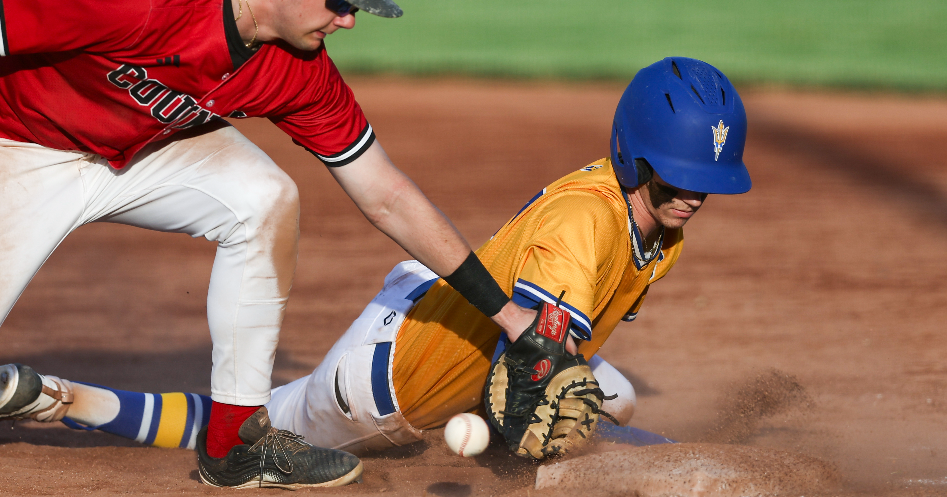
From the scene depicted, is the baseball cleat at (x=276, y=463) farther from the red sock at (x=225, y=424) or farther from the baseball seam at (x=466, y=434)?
the baseball seam at (x=466, y=434)

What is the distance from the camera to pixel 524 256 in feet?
8.93

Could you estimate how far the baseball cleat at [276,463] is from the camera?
112 inches

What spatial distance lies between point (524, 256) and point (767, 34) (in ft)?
40.4

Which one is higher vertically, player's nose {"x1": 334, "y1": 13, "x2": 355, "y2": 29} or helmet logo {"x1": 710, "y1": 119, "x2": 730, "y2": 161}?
player's nose {"x1": 334, "y1": 13, "x2": 355, "y2": 29}

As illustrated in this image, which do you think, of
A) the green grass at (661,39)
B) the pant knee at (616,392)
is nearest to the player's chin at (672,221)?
the pant knee at (616,392)

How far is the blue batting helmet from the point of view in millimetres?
2865

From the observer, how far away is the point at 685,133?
2863mm

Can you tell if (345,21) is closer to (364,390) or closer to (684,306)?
(364,390)

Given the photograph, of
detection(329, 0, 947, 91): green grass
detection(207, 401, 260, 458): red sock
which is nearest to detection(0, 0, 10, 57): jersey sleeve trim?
detection(207, 401, 260, 458): red sock

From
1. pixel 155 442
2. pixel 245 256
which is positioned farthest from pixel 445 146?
pixel 245 256

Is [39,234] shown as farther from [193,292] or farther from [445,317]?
[193,292]

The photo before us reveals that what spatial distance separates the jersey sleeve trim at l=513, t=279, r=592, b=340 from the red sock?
0.95m

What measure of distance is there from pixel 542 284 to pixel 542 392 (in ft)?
1.02

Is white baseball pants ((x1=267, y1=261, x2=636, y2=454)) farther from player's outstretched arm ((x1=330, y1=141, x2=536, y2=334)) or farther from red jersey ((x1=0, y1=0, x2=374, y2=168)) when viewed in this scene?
red jersey ((x1=0, y1=0, x2=374, y2=168))
